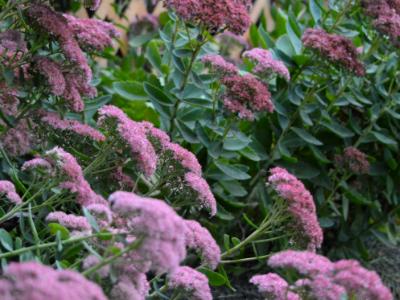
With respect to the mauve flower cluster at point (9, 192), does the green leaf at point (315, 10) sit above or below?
above

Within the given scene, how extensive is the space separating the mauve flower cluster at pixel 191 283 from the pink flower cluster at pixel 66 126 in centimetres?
61

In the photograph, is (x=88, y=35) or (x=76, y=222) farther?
(x=88, y=35)

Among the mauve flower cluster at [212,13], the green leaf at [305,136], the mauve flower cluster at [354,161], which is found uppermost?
the mauve flower cluster at [212,13]

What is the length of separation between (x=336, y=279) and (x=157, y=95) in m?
1.47

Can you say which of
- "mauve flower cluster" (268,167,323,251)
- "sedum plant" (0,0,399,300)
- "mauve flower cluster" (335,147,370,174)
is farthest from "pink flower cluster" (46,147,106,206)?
"mauve flower cluster" (335,147,370,174)

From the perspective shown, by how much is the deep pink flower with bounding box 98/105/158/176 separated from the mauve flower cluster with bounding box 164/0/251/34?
19.9 inches

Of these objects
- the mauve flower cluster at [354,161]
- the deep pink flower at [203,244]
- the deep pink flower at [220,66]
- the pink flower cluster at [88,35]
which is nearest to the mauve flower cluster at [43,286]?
the deep pink flower at [203,244]

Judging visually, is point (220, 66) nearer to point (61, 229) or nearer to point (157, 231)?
point (61, 229)

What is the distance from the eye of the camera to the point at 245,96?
2490mm

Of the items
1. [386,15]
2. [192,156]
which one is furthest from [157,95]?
[386,15]

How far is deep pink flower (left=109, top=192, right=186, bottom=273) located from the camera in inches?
53.2

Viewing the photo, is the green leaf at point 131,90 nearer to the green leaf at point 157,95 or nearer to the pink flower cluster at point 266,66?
the green leaf at point 157,95

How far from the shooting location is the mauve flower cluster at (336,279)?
1.52m

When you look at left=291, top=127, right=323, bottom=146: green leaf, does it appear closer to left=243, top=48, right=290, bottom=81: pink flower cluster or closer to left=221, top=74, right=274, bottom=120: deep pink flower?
left=243, top=48, right=290, bottom=81: pink flower cluster
